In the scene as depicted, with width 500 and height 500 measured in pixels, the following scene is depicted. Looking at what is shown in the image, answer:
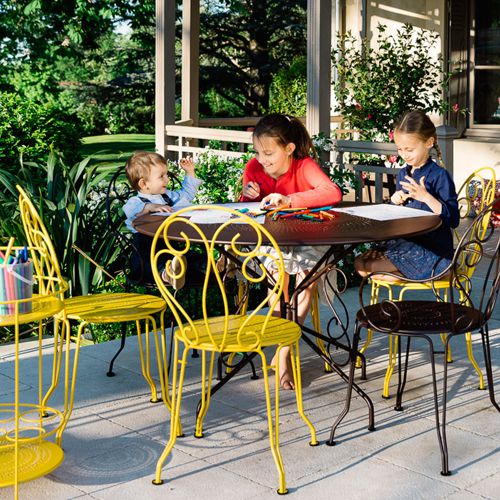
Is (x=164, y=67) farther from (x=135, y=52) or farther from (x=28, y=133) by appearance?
(x=135, y=52)

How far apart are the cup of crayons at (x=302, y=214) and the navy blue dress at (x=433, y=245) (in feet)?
1.29

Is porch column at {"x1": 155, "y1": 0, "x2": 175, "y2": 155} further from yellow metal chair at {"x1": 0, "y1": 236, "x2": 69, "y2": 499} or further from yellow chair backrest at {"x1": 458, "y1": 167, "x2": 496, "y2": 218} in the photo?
yellow metal chair at {"x1": 0, "y1": 236, "x2": 69, "y2": 499}

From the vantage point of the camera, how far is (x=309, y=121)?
7152mm

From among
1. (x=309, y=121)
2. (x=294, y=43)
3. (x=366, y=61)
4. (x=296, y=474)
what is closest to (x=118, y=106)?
(x=294, y=43)

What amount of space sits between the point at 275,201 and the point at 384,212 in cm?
56

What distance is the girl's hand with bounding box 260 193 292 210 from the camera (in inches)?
171

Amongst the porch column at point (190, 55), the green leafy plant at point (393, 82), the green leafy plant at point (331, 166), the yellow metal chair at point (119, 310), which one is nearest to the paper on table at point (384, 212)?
the yellow metal chair at point (119, 310)

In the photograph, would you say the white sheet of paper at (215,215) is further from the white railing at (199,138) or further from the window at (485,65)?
the window at (485,65)

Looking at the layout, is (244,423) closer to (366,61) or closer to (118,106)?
(366,61)

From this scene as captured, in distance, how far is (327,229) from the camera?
397 cm

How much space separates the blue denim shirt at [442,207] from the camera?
4375mm

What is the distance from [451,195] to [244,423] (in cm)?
145

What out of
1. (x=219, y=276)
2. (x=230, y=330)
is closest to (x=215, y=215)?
(x=219, y=276)

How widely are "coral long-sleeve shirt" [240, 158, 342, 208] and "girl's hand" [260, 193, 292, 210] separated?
0.24 feet
